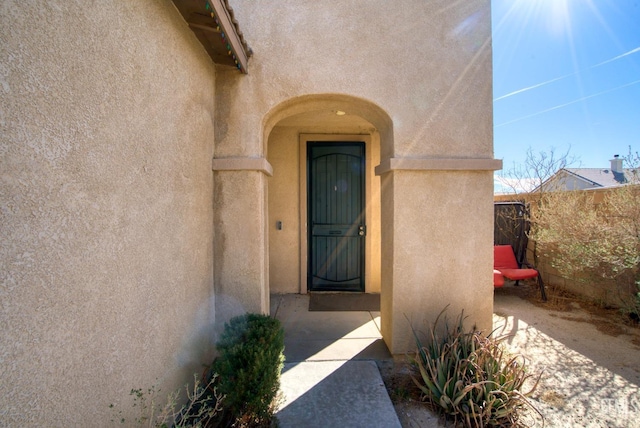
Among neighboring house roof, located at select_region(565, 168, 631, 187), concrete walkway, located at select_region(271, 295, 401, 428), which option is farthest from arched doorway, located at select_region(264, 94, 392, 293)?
neighboring house roof, located at select_region(565, 168, 631, 187)

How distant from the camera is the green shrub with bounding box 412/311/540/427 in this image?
7.73 feet

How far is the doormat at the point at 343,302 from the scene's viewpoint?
492 cm

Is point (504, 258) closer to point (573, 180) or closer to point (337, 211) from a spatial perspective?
point (573, 180)

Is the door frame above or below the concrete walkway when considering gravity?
above

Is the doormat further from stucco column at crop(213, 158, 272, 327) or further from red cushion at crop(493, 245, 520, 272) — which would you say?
red cushion at crop(493, 245, 520, 272)

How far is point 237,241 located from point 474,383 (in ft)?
8.59

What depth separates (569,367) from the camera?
326 centimetres

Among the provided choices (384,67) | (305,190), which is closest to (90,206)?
(384,67)

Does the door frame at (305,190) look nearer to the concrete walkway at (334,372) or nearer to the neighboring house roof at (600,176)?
the concrete walkway at (334,372)

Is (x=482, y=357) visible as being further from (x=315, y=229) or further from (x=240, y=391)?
(x=315, y=229)

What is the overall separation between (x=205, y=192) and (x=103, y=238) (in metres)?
1.46

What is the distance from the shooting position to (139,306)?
1885 millimetres

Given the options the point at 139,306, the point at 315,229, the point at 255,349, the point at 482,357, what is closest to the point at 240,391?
the point at 255,349

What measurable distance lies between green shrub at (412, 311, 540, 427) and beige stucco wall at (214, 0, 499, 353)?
25.8 inches
